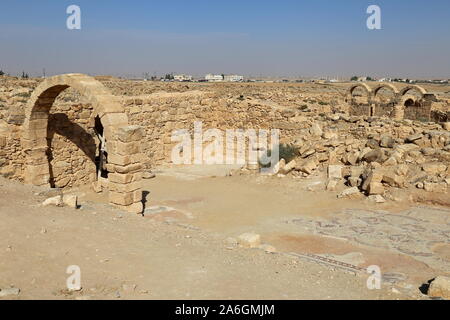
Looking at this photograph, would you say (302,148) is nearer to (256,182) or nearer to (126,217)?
(256,182)

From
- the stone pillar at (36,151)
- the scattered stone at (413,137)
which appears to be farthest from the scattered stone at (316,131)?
the stone pillar at (36,151)

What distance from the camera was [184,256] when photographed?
529 centimetres

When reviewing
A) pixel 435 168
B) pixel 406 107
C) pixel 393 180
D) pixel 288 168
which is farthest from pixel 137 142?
pixel 406 107

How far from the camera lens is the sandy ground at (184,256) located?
14.1ft

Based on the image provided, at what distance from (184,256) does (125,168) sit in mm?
3124

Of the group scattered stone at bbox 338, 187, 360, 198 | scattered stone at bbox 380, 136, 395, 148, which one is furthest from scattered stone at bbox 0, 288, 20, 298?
scattered stone at bbox 380, 136, 395, 148

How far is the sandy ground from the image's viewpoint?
4301 millimetres

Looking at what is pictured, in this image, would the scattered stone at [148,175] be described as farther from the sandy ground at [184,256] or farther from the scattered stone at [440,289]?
the scattered stone at [440,289]

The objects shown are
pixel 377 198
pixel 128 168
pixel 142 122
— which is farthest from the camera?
pixel 142 122

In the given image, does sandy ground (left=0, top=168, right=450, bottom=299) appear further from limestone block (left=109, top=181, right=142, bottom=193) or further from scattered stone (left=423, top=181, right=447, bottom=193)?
scattered stone (left=423, top=181, right=447, bottom=193)

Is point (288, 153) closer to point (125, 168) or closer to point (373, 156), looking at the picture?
point (373, 156)

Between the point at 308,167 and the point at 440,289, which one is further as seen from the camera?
the point at 308,167

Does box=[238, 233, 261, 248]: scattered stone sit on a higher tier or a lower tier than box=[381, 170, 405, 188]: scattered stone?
lower

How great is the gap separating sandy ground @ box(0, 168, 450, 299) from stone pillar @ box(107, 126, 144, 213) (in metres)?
0.60
